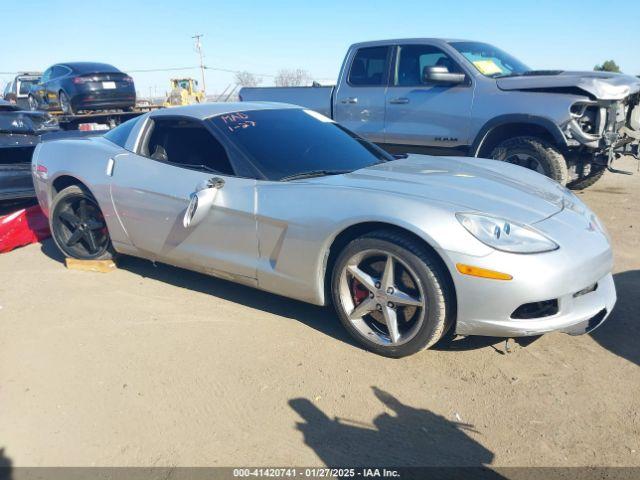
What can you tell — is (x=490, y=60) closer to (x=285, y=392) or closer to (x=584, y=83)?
(x=584, y=83)

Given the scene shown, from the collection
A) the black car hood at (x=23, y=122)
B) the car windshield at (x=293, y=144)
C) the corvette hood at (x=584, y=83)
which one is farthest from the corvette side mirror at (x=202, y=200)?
the corvette hood at (x=584, y=83)

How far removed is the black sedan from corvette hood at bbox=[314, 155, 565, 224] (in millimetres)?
10021

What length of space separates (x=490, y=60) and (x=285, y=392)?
A: 548 cm

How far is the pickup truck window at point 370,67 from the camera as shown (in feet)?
22.8

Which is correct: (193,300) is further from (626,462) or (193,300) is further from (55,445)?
(626,462)

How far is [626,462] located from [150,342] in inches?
103

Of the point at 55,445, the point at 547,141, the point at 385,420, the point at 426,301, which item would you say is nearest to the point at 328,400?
the point at 385,420

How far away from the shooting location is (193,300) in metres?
3.90

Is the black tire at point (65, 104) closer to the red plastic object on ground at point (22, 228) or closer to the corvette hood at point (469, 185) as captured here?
the red plastic object on ground at point (22, 228)

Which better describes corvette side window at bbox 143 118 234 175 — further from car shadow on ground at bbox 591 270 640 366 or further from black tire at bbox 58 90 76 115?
black tire at bbox 58 90 76 115

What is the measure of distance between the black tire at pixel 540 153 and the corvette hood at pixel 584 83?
1.92ft

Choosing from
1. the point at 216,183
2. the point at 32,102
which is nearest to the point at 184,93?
the point at 32,102

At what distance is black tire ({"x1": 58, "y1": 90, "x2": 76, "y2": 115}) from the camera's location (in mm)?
11797

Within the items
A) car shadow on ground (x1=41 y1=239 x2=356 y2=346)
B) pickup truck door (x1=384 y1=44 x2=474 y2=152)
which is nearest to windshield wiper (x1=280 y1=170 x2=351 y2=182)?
car shadow on ground (x1=41 y1=239 x2=356 y2=346)
